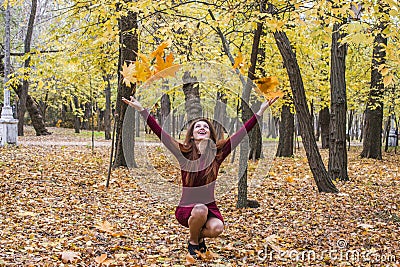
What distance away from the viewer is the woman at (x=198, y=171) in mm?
4797

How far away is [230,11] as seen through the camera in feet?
20.2

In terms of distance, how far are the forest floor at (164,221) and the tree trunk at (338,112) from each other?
1.75 feet

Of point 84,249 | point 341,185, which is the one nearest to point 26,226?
point 84,249

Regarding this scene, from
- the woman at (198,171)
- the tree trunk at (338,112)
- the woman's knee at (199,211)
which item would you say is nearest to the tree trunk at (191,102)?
the woman at (198,171)

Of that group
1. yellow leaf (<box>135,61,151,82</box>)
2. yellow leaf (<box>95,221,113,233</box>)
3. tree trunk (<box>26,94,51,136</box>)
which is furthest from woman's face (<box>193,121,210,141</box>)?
tree trunk (<box>26,94,51,136</box>)

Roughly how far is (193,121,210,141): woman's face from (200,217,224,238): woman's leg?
0.89 meters

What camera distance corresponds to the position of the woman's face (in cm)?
488

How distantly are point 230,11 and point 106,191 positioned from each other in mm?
4568

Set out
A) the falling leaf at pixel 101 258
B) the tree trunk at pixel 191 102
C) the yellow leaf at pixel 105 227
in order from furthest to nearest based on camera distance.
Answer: the tree trunk at pixel 191 102
the yellow leaf at pixel 105 227
the falling leaf at pixel 101 258

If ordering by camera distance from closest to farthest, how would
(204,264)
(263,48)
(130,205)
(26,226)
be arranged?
(204,264)
(26,226)
(130,205)
(263,48)

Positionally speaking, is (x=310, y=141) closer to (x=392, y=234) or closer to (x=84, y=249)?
(x=392, y=234)

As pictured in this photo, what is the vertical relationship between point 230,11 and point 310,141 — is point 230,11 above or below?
above

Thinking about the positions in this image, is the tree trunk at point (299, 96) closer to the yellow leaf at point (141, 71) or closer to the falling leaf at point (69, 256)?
the yellow leaf at point (141, 71)

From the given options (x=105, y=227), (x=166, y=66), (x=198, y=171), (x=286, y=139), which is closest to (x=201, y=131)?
(x=198, y=171)
